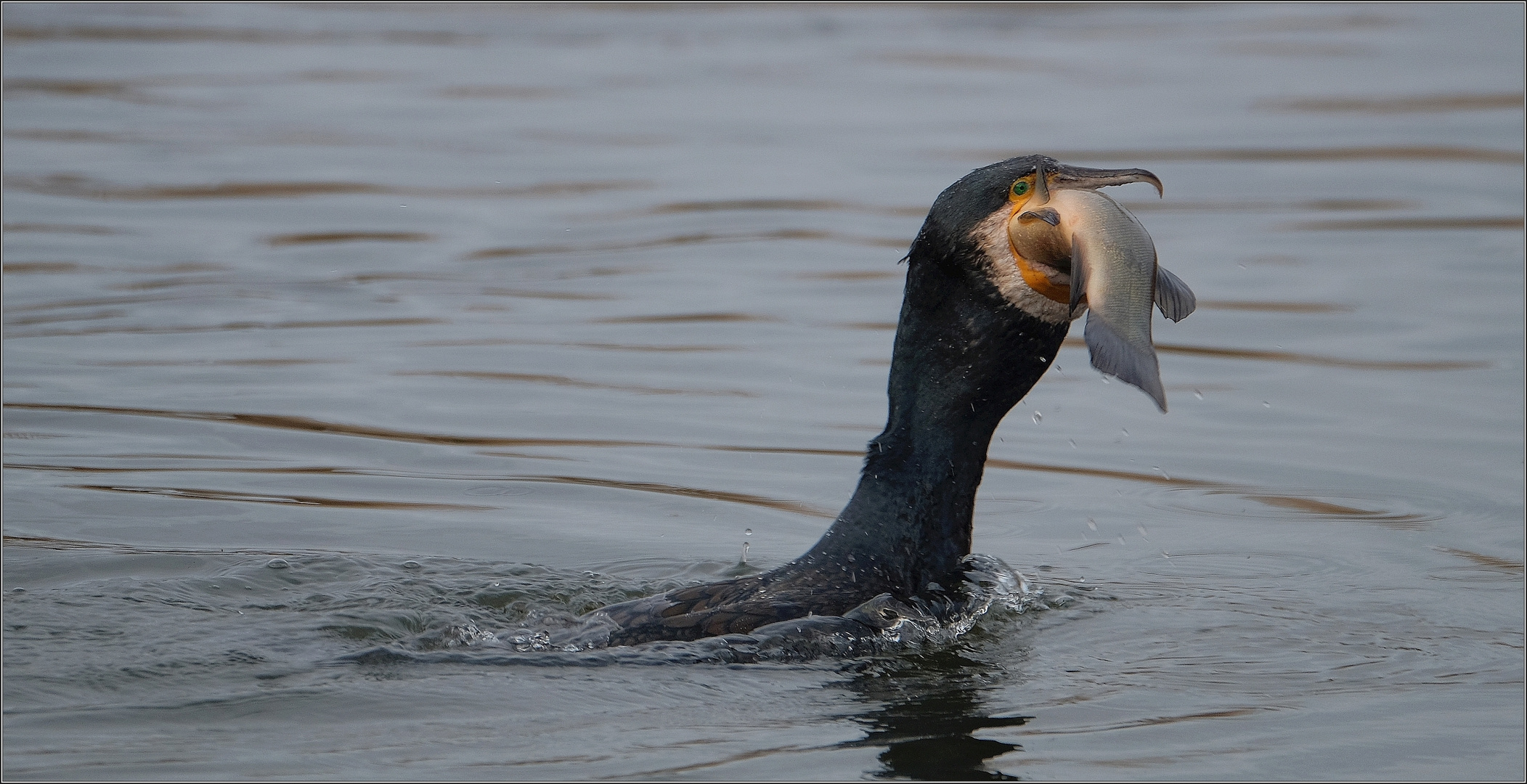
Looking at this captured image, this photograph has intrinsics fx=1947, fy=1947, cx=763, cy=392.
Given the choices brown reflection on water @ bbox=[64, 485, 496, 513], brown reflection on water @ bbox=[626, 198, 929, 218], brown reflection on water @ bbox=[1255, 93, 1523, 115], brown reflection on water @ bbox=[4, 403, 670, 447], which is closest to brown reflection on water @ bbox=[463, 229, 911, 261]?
brown reflection on water @ bbox=[626, 198, 929, 218]

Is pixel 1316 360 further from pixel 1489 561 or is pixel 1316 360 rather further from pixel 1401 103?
pixel 1401 103

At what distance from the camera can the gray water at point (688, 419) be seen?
4.39m

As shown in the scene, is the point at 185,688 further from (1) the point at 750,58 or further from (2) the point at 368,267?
(1) the point at 750,58

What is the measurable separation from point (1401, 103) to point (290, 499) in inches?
477

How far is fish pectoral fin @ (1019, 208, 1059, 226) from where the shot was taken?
170 inches

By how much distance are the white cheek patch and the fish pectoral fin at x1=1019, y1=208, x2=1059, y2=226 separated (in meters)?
0.07

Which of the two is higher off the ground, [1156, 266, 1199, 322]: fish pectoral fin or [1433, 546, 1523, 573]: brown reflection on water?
[1156, 266, 1199, 322]: fish pectoral fin

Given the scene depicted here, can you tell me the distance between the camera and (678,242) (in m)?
11.8

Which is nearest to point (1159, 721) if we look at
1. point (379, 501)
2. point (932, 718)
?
point (932, 718)

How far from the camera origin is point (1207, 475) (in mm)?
7277

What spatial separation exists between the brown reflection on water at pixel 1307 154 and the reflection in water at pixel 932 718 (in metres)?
9.12

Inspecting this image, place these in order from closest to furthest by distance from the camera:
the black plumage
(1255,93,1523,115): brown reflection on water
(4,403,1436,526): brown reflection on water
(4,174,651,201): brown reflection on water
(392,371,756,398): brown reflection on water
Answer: the black plumage, (4,403,1436,526): brown reflection on water, (392,371,756,398): brown reflection on water, (4,174,651,201): brown reflection on water, (1255,93,1523,115): brown reflection on water

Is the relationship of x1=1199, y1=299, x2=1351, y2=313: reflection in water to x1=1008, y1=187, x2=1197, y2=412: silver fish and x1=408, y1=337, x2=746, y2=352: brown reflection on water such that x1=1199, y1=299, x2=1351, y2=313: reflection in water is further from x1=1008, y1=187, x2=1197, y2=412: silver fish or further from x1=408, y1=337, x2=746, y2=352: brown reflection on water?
x1=1008, y1=187, x2=1197, y2=412: silver fish

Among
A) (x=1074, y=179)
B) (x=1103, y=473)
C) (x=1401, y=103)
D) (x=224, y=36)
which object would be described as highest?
(x=224, y=36)
